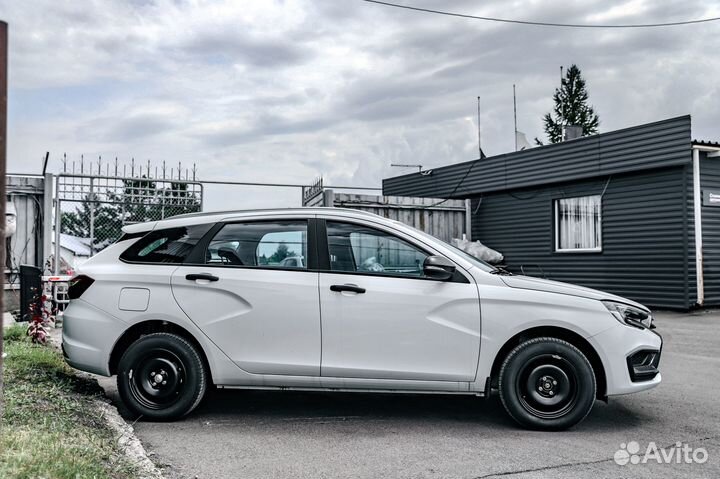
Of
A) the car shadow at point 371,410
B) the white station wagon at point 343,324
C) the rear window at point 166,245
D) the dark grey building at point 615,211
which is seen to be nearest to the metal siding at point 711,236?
the dark grey building at point 615,211

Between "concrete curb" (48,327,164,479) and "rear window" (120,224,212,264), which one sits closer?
"concrete curb" (48,327,164,479)

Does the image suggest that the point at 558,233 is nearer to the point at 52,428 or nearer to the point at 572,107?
the point at 52,428

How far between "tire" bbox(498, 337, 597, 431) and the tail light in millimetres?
3425

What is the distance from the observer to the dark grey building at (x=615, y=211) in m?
13.8

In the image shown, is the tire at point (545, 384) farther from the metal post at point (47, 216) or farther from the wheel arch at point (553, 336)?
the metal post at point (47, 216)

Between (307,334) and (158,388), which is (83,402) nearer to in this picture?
(158,388)

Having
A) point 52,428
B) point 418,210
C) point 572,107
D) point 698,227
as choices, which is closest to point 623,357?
point 52,428

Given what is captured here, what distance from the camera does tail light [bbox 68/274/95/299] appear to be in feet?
18.4

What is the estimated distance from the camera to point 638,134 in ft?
47.0

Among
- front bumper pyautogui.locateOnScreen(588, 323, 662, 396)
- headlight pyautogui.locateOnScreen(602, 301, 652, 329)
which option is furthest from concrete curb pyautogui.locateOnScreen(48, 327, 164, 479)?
headlight pyautogui.locateOnScreen(602, 301, 652, 329)

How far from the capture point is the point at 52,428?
14.6ft

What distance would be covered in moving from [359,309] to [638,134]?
11.1 metres

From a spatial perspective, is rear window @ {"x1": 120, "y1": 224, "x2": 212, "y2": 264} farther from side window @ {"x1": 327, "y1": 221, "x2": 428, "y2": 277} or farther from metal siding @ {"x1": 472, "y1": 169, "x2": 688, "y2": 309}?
metal siding @ {"x1": 472, "y1": 169, "x2": 688, "y2": 309}

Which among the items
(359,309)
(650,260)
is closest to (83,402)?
(359,309)
